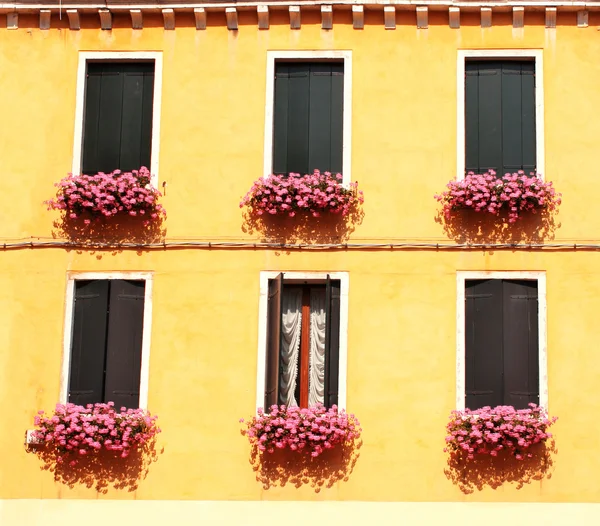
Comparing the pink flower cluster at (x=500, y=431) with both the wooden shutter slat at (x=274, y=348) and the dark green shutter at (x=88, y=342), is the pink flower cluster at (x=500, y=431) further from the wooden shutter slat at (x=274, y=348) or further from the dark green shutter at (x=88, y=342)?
the dark green shutter at (x=88, y=342)

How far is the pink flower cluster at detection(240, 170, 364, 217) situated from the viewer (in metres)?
17.4

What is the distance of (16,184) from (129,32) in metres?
2.56

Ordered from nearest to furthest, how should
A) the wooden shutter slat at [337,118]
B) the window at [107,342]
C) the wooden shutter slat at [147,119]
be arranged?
the window at [107,342] → the wooden shutter slat at [337,118] → the wooden shutter slat at [147,119]

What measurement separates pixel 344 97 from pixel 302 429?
14.6 ft

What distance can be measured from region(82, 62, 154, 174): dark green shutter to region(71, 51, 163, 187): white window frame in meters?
0.08

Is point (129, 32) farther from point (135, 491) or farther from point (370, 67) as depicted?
point (135, 491)

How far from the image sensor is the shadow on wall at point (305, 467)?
55.5ft

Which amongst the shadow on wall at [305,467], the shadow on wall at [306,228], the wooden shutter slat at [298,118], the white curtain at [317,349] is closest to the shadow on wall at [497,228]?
the shadow on wall at [306,228]

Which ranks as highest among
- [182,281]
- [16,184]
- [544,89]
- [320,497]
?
[544,89]

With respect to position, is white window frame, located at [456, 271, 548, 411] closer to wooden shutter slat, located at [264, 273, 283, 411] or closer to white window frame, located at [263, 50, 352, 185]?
white window frame, located at [263, 50, 352, 185]

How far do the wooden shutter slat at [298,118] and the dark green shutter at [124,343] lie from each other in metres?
2.56

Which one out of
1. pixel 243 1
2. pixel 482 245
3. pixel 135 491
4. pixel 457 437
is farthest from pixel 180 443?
pixel 243 1

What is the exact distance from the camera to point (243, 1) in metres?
18.2

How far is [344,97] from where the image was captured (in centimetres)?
1800
